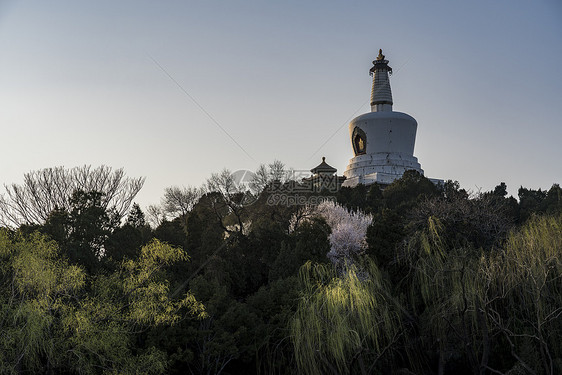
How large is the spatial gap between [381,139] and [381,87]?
16.6 ft

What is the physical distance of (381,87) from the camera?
Result: 40.1m

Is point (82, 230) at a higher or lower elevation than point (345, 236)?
lower

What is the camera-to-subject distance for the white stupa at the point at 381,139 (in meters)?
37.0

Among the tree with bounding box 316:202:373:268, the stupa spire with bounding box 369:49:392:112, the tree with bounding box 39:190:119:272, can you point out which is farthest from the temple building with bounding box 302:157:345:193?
the tree with bounding box 39:190:119:272

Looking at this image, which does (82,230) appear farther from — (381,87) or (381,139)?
(381,87)

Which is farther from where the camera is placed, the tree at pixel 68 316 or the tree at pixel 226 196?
the tree at pixel 226 196

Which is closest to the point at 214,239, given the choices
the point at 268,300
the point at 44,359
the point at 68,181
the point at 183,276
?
the point at 183,276

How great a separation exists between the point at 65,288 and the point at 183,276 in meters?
6.08

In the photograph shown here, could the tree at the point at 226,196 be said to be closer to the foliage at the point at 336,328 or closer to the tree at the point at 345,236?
the tree at the point at 345,236

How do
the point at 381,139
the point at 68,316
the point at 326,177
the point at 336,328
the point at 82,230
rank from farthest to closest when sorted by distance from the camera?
the point at 381,139 < the point at 326,177 < the point at 82,230 < the point at 68,316 < the point at 336,328

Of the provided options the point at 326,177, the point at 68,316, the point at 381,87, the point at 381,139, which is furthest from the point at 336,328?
the point at 381,87

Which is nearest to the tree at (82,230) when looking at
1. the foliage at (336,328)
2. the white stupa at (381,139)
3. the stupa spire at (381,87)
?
the foliage at (336,328)

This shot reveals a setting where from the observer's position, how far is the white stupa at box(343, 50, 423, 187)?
37031 mm

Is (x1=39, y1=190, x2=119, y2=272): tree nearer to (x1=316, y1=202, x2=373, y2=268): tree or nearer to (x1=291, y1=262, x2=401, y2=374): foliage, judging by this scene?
(x1=291, y1=262, x2=401, y2=374): foliage
